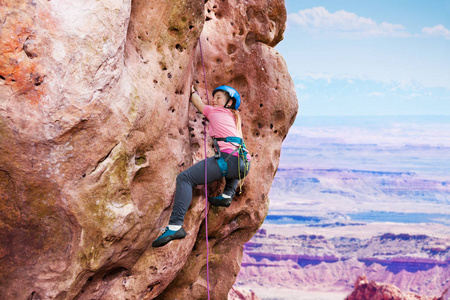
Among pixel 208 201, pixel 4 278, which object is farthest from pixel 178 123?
pixel 4 278

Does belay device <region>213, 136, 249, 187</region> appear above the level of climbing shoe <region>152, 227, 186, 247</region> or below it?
above

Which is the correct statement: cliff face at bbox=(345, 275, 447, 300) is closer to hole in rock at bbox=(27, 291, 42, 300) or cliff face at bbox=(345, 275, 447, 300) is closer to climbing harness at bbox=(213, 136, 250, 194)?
climbing harness at bbox=(213, 136, 250, 194)

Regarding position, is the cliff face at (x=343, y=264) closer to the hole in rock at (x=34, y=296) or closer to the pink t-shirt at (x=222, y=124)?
the pink t-shirt at (x=222, y=124)

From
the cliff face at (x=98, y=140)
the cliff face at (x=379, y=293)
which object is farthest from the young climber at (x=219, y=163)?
the cliff face at (x=379, y=293)

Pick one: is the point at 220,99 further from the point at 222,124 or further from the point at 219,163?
the point at 219,163

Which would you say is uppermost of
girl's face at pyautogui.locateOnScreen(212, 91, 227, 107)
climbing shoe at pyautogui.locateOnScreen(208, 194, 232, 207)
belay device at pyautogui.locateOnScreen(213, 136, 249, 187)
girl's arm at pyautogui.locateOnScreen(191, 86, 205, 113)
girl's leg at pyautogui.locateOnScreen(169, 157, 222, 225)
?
girl's face at pyautogui.locateOnScreen(212, 91, 227, 107)

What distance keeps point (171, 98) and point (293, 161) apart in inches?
6155

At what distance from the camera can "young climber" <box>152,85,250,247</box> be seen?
271 inches

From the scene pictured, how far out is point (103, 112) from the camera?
6.07 meters

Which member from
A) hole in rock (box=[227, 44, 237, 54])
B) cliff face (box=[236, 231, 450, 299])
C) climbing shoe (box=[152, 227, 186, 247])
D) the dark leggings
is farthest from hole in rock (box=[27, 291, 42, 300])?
cliff face (box=[236, 231, 450, 299])

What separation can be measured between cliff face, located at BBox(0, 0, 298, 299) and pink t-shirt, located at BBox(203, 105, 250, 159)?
1.68 ft

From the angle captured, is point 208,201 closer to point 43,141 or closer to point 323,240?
point 43,141

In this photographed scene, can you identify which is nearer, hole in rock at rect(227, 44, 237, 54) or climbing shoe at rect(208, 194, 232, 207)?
climbing shoe at rect(208, 194, 232, 207)

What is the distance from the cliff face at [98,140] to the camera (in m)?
5.56
